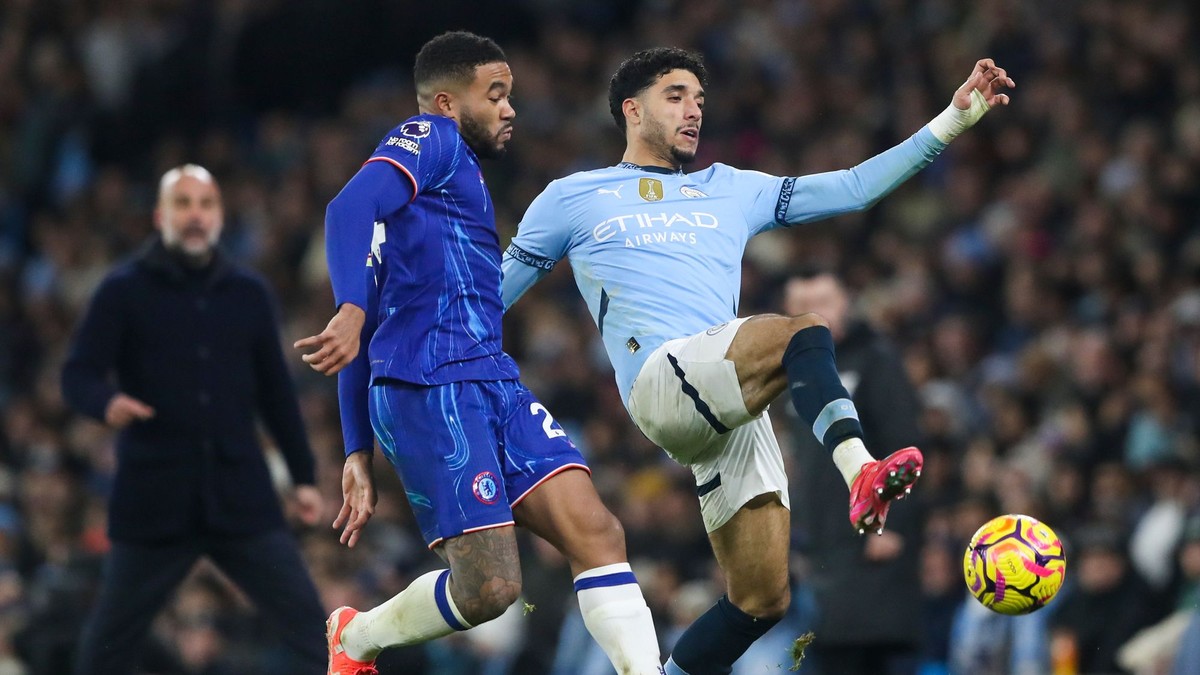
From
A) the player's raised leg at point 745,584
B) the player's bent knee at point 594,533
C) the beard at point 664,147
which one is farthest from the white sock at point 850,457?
the beard at point 664,147

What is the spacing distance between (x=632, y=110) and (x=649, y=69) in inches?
7.2

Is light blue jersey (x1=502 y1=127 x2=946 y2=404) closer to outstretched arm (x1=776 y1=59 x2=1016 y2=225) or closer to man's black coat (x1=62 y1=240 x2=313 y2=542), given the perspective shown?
outstretched arm (x1=776 y1=59 x2=1016 y2=225)

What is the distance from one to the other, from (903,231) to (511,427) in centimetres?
827

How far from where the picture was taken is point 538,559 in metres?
11.8

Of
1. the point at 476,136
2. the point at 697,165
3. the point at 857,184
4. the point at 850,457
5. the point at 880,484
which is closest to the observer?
the point at 880,484

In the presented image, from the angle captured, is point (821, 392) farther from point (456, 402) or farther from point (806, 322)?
point (456, 402)

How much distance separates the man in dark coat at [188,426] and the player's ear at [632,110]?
2.08 m

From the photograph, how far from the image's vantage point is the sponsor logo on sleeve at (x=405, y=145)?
6.10 metres

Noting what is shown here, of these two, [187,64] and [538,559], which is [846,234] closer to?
[538,559]

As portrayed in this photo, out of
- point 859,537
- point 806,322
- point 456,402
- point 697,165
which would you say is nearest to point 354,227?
point 456,402

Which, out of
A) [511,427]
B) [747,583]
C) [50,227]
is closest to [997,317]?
[747,583]

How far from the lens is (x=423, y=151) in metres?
6.11

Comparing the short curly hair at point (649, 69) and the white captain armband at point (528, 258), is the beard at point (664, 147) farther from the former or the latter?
the white captain armband at point (528, 258)

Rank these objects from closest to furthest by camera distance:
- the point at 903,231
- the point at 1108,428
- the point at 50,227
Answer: the point at 1108,428 < the point at 903,231 < the point at 50,227
